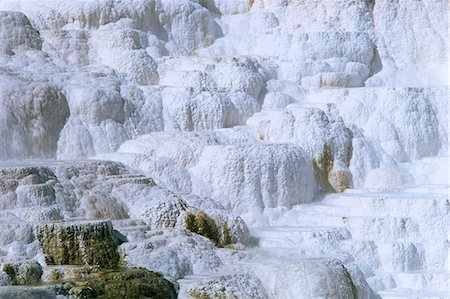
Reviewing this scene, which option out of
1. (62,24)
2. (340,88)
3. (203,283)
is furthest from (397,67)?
(203,283)

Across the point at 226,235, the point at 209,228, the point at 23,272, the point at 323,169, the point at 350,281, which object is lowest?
the point at 350,281

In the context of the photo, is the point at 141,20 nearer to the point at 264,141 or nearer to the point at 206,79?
the point at 206,79

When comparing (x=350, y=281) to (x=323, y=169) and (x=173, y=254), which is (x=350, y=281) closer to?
(x=173, y=254)

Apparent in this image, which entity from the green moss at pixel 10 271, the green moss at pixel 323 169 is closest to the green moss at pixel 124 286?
the green moss at pixel 10 271

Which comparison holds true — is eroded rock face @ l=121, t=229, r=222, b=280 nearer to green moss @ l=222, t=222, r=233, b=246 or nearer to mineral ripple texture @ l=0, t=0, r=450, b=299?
mineral ripple texture @ l=0, t=0, r=450, b=299

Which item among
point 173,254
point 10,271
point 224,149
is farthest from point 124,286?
point 224,149

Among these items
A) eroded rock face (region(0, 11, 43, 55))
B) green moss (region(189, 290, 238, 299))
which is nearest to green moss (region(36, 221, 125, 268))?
green moss (region(189, 290, 238, 299))

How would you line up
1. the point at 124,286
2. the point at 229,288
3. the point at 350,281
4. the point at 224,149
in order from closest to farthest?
the point at 124,286, the point at 229,288, the point at 350,281, the point at 224,149
